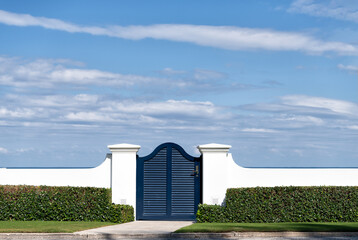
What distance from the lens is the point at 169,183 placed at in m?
21.9

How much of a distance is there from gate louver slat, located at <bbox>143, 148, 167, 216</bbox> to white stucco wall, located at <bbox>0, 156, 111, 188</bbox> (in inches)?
59.8

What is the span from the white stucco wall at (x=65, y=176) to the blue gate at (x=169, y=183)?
4.52 feet

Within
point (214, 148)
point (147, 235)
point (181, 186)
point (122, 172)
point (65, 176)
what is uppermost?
point (214, 148)

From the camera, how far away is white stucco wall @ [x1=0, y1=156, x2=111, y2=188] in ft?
71.8

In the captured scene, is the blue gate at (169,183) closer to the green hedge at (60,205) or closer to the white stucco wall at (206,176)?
the white stucco wall at (206,176)

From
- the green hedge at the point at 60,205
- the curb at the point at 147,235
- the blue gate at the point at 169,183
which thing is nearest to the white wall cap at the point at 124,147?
the blue gate at the point at 169,183

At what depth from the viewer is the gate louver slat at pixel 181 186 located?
2192cm

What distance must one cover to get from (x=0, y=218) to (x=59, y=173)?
9.11ft

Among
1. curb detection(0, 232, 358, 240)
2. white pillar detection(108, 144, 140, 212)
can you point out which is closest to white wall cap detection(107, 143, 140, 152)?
white pillar detection(108, 144, 140, 212)

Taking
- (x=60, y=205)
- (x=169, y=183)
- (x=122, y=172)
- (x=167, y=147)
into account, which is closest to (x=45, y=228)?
(x=60, y=205)

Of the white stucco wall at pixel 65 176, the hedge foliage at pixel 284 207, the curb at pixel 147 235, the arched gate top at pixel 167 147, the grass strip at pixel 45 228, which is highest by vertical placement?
the arched gate top at pixel 167 147

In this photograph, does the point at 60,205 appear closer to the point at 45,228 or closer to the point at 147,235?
the point at 45,228

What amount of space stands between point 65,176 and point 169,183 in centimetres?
413

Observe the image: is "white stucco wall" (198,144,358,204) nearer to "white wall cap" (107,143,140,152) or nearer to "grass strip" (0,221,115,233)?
"white wall cap" (107,143,140,152)
